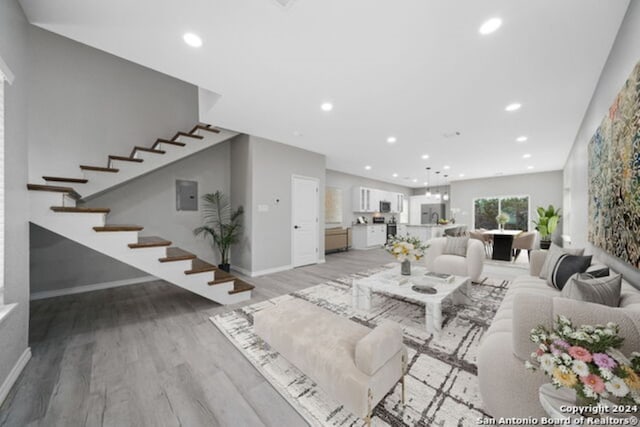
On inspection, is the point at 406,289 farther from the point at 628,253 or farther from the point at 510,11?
the point at 510,11

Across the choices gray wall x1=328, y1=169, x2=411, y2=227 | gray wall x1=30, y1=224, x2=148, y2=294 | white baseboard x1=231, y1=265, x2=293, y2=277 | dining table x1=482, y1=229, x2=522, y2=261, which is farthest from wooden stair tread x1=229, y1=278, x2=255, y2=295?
dining table x1=482, y1=229, x2=522, y2=261

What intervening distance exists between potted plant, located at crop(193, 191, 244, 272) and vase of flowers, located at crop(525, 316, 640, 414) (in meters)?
4.61

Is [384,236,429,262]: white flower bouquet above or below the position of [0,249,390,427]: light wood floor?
above

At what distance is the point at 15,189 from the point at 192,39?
1867mm

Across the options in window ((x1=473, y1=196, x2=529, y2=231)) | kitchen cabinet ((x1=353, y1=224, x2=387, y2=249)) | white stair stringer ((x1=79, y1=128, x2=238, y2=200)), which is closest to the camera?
white stair stringer ((x1=79, y1=128, x2=238, y2=200))

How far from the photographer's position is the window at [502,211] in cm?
845

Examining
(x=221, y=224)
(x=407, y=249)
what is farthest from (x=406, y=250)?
(x=221, y=224)

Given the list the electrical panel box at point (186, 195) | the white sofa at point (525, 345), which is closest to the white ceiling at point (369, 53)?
the electrical panel box at point (186, 195)

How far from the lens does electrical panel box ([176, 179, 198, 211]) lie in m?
4.48

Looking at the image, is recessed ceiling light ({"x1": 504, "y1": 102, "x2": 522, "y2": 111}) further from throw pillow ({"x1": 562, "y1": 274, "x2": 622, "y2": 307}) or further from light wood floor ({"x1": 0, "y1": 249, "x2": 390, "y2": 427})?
light wood floor ({"x1": 0, "y1": 249, "x2": 390, "y2": 427})

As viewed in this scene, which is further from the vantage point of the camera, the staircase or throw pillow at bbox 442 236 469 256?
throw pillow at bbox 442 236 469 256

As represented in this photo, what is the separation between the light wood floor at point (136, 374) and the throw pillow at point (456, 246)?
11.8 ft

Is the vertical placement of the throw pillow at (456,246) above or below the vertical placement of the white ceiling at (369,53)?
below

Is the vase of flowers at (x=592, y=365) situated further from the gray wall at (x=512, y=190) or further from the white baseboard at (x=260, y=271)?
the gray wall at (x=512, y=190)
